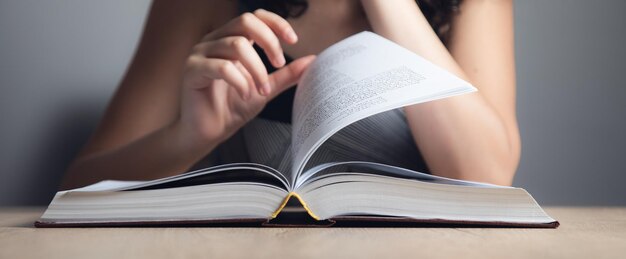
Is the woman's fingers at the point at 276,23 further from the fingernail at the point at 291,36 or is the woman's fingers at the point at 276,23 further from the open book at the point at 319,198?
the open book at the point at 319,198

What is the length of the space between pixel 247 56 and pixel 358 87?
0.23 metres

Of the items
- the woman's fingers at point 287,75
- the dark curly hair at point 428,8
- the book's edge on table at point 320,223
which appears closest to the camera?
the book's edge on table at point 320,223

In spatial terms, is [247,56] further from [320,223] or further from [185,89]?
[320,223]

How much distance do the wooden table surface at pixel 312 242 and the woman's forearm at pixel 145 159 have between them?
51cm

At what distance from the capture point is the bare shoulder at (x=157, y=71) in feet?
4.32

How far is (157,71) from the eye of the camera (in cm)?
138

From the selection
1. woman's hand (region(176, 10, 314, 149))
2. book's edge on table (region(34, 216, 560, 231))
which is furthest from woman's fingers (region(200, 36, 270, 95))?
book's edge on table (region(34, 216, 560, 231))

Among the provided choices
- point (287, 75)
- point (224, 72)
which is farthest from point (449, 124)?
point (224, 72)

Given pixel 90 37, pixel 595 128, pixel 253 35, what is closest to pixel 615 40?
pixel 595 128

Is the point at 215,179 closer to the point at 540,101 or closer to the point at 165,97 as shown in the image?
the point at 165,97

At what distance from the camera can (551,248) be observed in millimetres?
434

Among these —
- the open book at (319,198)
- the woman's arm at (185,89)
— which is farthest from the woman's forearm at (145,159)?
the open book at (319,198)

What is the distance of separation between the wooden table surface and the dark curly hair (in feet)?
2.55

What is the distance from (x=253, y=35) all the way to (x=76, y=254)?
0.54m
